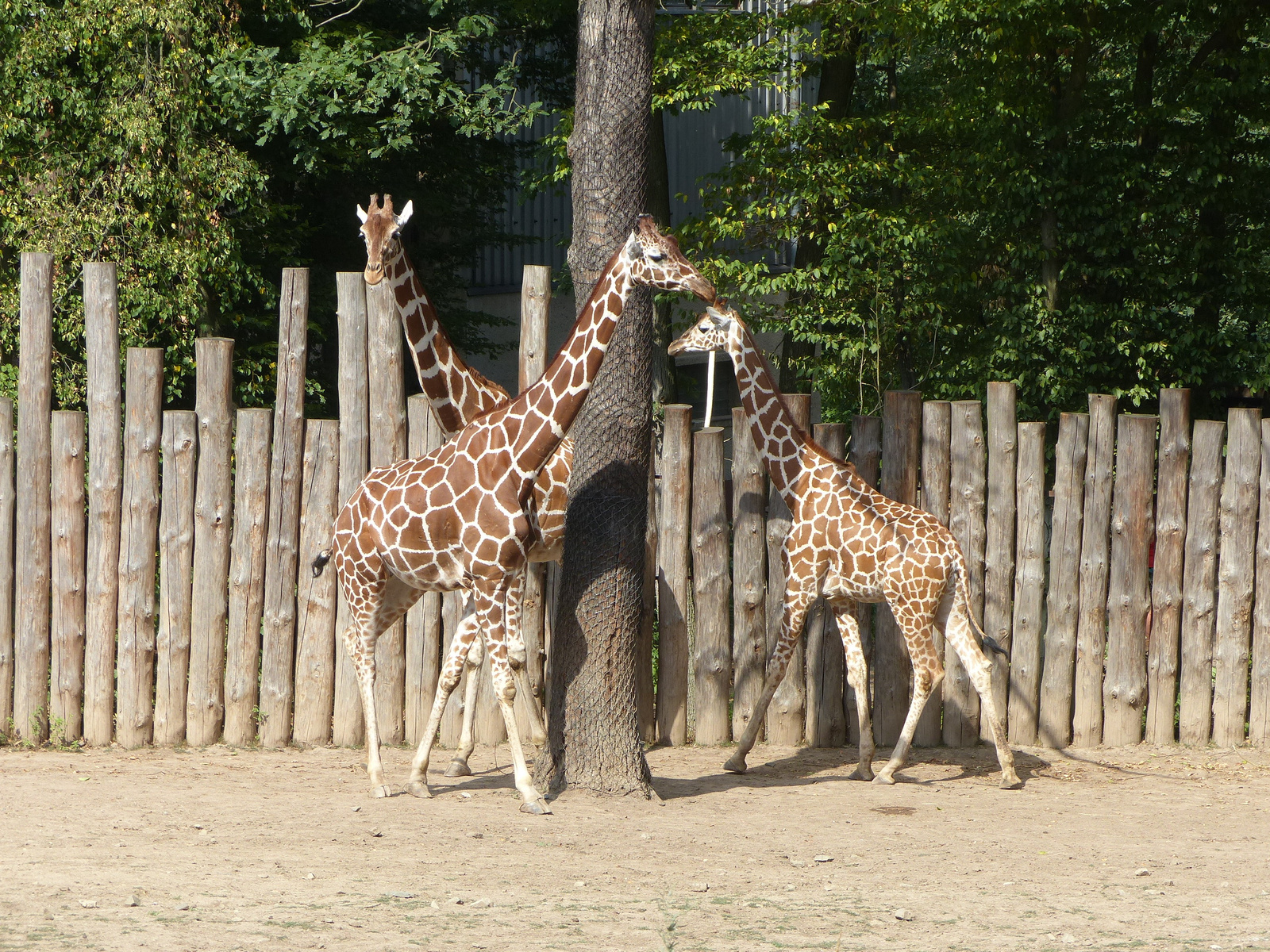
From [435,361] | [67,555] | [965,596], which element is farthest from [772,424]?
[67,555]

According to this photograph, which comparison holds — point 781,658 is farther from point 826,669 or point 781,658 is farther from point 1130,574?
point 1130,574

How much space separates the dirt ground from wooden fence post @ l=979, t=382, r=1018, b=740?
0.76 metres

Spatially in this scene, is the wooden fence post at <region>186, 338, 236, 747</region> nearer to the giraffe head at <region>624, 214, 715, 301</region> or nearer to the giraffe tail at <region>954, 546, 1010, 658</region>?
the giraffe head at <region>624, 214, 715, 301</region>

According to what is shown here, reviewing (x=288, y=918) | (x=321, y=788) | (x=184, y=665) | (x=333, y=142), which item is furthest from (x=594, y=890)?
(x=333, y=142)

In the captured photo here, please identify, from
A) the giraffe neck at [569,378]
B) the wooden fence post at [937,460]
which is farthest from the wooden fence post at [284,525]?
the wooden fence post at [937,460]

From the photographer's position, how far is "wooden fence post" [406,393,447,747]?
23.4 feet

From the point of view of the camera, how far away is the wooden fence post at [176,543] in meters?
7.11

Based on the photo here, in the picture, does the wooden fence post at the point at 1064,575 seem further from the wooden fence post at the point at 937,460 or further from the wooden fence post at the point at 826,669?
the wooden fence post at the point at 826,669

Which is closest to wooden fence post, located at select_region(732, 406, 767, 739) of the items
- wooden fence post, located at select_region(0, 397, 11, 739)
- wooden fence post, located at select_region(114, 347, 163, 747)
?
wooden fence post, located at select_region(114, 347, 163, 747)

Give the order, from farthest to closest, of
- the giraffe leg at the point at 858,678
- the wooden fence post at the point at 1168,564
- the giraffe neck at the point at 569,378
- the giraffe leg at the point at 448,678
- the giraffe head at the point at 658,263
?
the wooden fence post at the point at 1168,564 < the giraffe leg at the point at 858,678 < the giraffe leg at the point at 448,678 < the giraffe neck at the point at 569,378 < the giraffe head at the point at 658,263

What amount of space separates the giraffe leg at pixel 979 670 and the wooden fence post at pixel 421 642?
8.76 feet

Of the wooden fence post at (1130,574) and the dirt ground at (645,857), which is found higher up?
the wooden fence post at (1130,574)

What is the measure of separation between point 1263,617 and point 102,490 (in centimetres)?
621

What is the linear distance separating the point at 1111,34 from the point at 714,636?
7391mm
